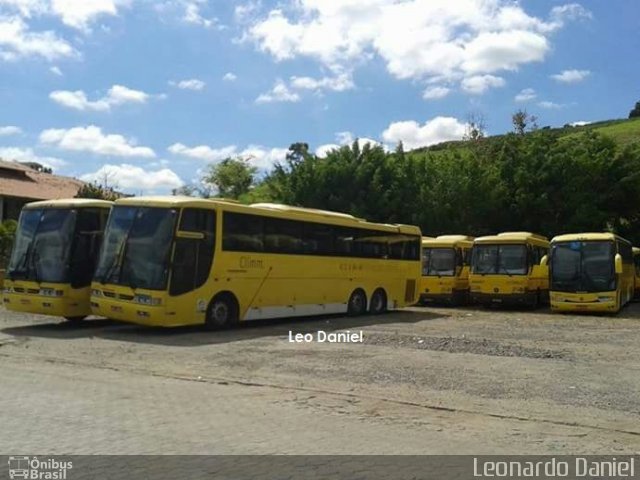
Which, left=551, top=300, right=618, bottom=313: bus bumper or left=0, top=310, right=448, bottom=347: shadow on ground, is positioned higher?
left=551, top=300, right=618, bottom=313: bus bumper

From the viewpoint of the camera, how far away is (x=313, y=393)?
33.1 feet

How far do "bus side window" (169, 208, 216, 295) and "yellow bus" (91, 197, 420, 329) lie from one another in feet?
0.08

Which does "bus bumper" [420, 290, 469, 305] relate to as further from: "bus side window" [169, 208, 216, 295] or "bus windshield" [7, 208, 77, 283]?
"bus windshield" [7, 208, 77, 283]

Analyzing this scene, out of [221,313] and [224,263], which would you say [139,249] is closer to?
[224,263]

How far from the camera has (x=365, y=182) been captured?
123 feet

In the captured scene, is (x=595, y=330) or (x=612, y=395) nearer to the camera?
(x=612, y=395)

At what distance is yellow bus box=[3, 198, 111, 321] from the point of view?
56.1 ft

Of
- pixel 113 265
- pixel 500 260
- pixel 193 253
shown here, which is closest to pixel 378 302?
pixel 500 260

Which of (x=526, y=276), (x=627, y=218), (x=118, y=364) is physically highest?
(x=627, y=218)

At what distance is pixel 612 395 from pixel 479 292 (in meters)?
18.5
